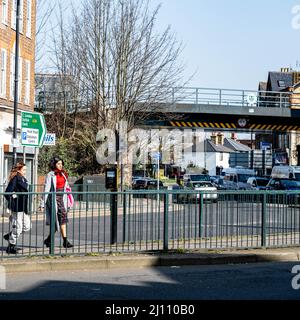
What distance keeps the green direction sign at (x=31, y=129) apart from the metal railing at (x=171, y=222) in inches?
220

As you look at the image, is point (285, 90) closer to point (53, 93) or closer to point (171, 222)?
point (53, 93)

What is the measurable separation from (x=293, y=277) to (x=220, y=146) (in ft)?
387

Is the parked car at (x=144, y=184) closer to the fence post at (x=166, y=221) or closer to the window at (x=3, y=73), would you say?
the window at (x=3, y=73)

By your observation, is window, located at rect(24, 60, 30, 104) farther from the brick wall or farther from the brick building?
the brick wall

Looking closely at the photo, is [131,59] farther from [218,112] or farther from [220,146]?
[220,146]

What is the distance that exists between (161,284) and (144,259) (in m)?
1.71

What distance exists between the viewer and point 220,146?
418ft

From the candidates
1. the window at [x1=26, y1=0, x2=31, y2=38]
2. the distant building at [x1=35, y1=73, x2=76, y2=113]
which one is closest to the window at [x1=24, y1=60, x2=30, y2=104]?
the window at [x1=26, y1=0, x2=31, y2=38]

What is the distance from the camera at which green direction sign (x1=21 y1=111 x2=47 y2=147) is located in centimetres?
1816

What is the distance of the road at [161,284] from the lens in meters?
8.66

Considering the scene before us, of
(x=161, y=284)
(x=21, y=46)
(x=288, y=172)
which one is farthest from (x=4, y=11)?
(x=288, y=172)

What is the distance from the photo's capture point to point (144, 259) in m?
11.2

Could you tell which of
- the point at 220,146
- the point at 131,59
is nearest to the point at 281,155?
the point at 220,146

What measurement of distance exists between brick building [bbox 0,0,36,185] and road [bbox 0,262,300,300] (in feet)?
53.3
